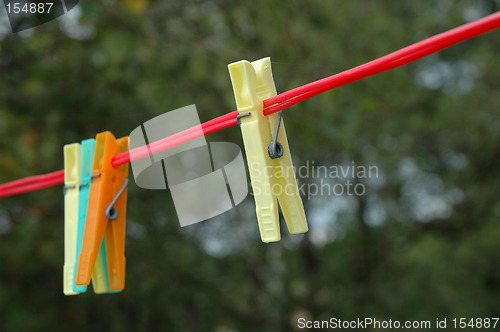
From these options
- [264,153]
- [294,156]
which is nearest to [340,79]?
[264,153]

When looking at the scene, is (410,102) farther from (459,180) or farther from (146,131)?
(146,131)

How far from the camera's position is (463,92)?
2.96 metres

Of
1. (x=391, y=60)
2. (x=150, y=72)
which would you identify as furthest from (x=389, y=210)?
(x=391, y=60)

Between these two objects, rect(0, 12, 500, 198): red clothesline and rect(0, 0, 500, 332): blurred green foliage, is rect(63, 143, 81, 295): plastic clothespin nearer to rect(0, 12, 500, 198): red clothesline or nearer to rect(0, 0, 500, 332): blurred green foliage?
rect(0, 12, 500, 198): red clothesline

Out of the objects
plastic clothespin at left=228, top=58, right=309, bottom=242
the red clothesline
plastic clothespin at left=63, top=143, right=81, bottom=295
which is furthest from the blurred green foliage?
plastic clothespin at left=228, top=58, right=309, bottom=242

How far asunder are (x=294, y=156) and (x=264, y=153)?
6.30ft

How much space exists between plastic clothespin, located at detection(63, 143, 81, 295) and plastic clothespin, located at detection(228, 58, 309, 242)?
365 mm

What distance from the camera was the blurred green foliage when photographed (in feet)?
7.46

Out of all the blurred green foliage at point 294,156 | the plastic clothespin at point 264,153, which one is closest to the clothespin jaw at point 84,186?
the plastic clothespin at point 264,153

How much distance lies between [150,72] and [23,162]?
700 millimetres

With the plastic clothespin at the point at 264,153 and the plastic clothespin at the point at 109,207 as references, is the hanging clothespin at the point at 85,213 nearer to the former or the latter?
the plastic clothespin at the point at 109,207

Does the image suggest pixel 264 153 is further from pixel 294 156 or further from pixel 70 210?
pixel 294 156

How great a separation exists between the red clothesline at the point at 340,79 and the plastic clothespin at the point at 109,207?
0.08 feet

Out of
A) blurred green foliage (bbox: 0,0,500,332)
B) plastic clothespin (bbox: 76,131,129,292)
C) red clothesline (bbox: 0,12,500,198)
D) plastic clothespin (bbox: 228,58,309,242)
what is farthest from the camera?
blurred green foliage (bbox: 0,0,500,332)
